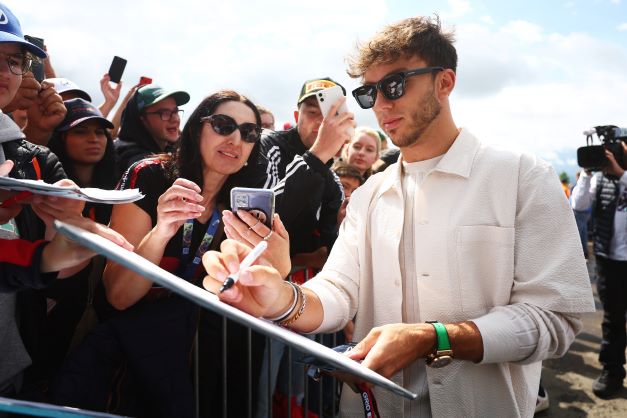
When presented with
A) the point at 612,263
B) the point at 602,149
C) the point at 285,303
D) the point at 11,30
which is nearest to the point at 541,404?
the point at 612,263

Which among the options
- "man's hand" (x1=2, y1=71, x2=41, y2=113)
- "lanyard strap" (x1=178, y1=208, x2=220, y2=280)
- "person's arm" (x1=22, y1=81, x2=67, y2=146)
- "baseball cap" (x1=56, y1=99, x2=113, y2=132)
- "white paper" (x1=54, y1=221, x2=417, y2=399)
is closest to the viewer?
"white paper" (x1=54, y1=221, x2=417, y2=399)

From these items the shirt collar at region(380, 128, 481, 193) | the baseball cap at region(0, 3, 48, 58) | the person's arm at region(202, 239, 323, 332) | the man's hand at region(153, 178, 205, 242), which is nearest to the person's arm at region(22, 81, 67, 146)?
the baseball cap at region(0, 3, 48, 58)

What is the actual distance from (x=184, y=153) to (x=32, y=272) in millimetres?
1352

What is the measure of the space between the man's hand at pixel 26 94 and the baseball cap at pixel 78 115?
1.37ft

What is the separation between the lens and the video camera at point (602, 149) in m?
5.02

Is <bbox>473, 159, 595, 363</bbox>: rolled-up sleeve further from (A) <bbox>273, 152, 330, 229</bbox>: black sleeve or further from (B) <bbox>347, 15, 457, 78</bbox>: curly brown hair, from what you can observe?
(A) <bbox>273, 152, 330, 229</bbox>: black sleeve

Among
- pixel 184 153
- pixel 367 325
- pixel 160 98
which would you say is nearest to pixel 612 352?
pixel 367 325

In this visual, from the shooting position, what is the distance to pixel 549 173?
5.97 feet

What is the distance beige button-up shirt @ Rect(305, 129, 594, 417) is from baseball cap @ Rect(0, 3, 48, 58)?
70.7 inches

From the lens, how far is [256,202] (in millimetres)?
2043

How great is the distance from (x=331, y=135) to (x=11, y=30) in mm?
1800

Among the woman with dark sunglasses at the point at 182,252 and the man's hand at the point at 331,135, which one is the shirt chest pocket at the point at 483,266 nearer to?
the woman with dark sunglasses at the point at 182,252

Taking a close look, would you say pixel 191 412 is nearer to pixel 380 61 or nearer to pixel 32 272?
pixel 32 272

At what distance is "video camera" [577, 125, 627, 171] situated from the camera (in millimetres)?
5020
